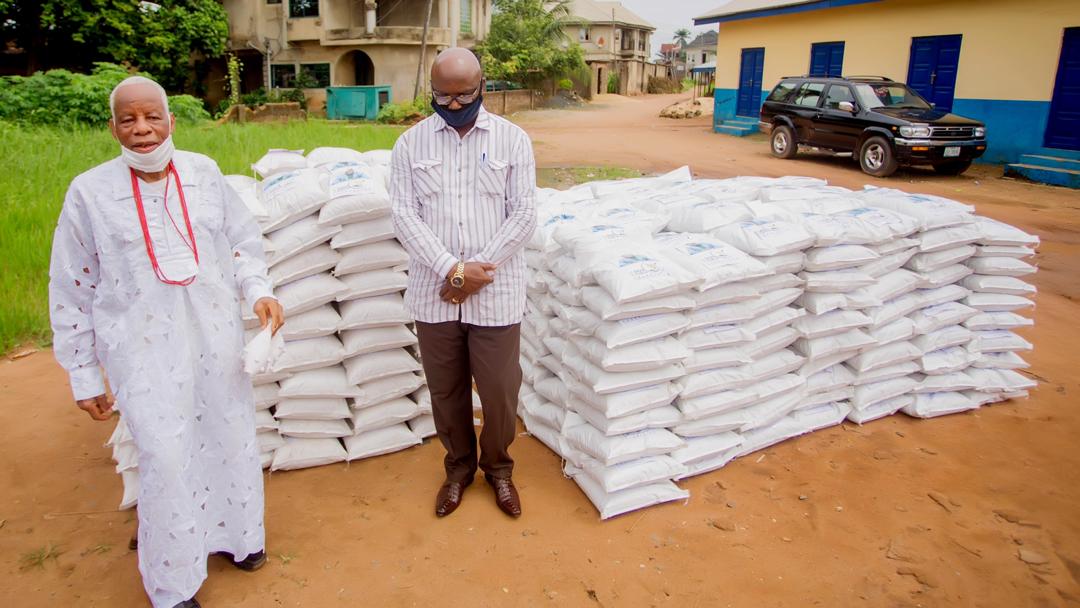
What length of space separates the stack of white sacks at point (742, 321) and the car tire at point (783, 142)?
1049 centimetres

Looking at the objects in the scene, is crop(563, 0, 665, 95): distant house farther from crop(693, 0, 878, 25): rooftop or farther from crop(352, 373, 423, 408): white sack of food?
crop(352, 373, 423, 408): white sack of food

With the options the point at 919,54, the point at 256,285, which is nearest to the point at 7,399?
the point at 256,285

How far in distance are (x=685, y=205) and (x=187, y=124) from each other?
11.7 metres

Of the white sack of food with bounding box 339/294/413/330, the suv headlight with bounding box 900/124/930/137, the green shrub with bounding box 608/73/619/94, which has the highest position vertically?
the green shrub with bounding box 608/73/619/94

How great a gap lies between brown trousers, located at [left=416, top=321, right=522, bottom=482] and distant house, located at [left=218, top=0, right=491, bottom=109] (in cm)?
2370

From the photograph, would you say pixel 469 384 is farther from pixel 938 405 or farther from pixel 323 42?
pixel 323 42

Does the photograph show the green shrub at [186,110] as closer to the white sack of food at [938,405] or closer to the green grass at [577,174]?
the green grass at [577,174]

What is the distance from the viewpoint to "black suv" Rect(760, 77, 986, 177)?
1162 cm

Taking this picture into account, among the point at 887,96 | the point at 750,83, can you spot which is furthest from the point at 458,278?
the point at 750,83

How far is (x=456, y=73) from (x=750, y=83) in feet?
61.8

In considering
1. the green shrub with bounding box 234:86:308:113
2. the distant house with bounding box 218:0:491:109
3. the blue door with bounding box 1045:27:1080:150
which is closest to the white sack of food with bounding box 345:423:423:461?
the blue door with bounding box 1045:27:1080:150

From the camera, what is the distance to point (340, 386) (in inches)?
132

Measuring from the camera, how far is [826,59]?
1730 cm

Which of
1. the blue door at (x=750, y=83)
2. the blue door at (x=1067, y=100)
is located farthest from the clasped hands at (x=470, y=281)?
the blue door at (x=750, y=83)
